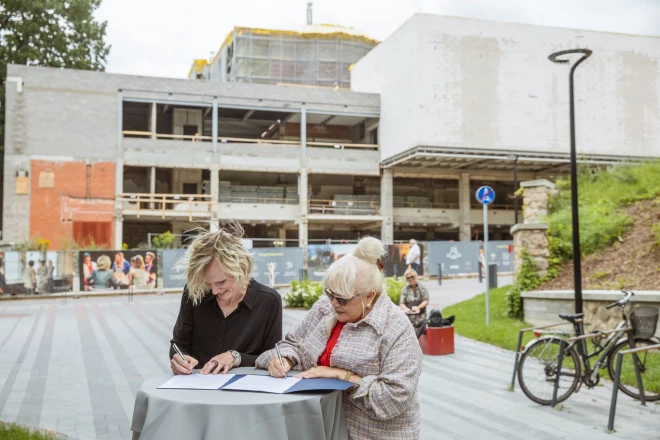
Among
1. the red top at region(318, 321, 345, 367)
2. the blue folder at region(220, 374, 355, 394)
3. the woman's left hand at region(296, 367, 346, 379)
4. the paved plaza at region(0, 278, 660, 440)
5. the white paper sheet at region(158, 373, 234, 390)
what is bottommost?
the paved plaza at region(0, 278, 660, 440)

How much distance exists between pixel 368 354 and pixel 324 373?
0.73 feet

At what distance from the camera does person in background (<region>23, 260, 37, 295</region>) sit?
23.0 meters

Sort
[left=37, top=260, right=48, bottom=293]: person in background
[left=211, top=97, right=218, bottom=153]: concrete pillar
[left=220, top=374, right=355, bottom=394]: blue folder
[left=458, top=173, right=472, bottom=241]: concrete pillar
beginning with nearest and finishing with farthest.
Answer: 1. [left=220, top=374, right=355, bottom=394]: blue folder
2. [left=37, top=260, right=48, bottom=293]: person in background
3. [left=211, top=97, right=218, bottom=153]: concrete pillar
4. [left=458, top=173, right=472, bottom=241]: concrete pillar

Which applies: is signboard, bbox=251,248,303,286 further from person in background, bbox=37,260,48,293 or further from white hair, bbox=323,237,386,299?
white hair, bbox=323,237,386,299

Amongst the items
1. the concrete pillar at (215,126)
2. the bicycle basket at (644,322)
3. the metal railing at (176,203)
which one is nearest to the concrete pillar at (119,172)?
the metal railing at (176,203)

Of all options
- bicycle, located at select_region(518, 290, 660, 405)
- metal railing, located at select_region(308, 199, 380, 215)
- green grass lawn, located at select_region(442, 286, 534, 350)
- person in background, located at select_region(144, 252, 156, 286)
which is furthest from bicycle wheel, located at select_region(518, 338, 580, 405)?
metal railing, located at select_region(308, 199, 380, 215)

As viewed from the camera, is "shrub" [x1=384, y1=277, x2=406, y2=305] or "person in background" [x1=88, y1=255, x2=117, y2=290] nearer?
"shrub" [x1=384, y1=277, x2=406, y2=305]

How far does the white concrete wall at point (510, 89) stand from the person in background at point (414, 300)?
27379mm

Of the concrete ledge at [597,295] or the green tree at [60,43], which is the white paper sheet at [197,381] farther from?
the green tree at [60,43]

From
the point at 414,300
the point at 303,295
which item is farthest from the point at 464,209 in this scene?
the point at 414,300

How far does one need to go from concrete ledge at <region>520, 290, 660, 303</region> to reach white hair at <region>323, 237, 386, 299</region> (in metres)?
7.38

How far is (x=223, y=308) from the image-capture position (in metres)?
3.44

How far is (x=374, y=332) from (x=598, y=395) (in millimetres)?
5522

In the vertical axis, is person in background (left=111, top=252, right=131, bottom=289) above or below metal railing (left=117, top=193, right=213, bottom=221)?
below
